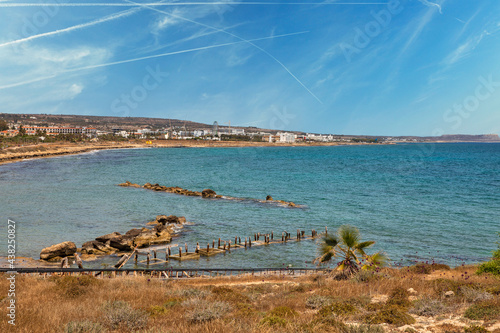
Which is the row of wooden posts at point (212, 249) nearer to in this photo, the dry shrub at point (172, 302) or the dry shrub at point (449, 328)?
the dry shrub at point (172, 302)

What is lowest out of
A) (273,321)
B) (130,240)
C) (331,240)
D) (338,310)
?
(130,240)

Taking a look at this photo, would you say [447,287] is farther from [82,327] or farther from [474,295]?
[82,327]

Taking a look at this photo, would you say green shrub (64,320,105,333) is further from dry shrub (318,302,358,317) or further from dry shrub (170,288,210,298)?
dry shrub (318,302,358,317)

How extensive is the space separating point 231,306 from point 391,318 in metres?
4.23

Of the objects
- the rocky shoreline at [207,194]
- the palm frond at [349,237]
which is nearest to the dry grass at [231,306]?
the palm frond at [349,237]

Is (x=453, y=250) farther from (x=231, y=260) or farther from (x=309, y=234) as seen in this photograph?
(x=231, y=260)

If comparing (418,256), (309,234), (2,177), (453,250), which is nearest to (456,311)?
(418,256)

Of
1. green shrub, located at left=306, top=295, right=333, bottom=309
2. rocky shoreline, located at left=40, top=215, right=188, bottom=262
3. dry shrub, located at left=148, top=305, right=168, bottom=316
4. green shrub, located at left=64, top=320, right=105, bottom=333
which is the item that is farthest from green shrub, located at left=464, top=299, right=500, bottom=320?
rocky shoreline, located at left=40, top=215, right=188, bottom=262

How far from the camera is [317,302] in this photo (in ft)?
35.8

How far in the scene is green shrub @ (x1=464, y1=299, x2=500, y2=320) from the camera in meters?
8.70

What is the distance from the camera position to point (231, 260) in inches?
963

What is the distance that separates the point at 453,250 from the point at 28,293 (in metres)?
26.6

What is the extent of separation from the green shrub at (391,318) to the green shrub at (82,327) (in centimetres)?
629

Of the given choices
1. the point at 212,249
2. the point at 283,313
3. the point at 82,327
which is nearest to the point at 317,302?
the point at 283,313
